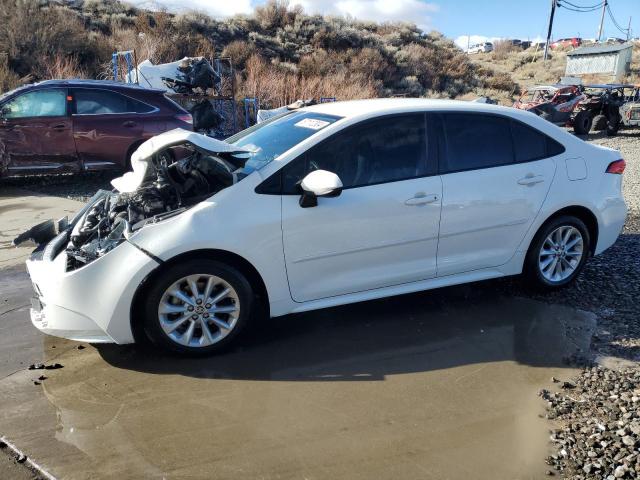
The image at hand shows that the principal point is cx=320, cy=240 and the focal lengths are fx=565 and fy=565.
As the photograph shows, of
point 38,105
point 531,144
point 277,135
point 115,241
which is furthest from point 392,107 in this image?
point 38,105

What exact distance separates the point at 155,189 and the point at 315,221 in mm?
1184

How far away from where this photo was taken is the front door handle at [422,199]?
166 inches

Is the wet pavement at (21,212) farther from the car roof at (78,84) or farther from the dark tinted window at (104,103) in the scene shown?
the car roof at (78,84)

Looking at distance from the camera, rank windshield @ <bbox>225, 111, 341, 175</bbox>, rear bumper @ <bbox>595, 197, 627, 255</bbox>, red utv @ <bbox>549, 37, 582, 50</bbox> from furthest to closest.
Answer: red utv @ <bbox>549, 37, 582, 50</bbox>
rear bumper @ <bbox>595, 197, 627, 255</bbox>
windshield @ <bbox>225, 111, 341, 175</bbox>

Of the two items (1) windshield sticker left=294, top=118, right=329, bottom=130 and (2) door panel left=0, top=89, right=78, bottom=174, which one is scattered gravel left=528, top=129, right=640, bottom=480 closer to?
(1) windshield sticker left=294, top=118, right=329, bottom=130

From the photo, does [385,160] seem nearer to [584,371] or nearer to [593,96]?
[584,371]

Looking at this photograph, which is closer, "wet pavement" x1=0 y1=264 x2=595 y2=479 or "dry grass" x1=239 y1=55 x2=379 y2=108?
"wet pavement" x1=0 y1=264 x2=595 y2=479

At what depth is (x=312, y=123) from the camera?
14.4ft

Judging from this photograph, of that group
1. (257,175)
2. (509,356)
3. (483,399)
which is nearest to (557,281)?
(509,356)

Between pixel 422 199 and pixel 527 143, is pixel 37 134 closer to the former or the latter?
pixel 422 199

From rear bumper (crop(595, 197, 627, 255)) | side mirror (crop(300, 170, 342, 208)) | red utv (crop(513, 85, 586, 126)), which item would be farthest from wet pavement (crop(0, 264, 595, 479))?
red utv (crop(513, 85, 586, 126))

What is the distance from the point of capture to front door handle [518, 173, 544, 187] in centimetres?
464

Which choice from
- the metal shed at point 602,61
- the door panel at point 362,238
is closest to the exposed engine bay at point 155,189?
the door panel at point 362,238

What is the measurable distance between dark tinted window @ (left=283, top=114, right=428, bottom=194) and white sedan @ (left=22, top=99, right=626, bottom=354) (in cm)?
1
